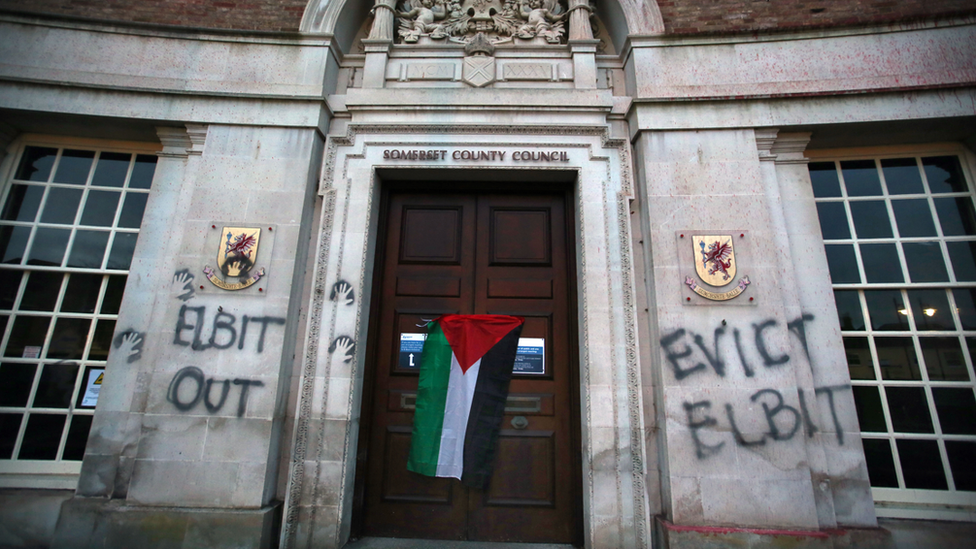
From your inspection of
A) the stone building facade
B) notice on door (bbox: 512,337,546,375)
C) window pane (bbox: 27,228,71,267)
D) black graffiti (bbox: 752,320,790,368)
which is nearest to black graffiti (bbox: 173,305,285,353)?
the stone building facade

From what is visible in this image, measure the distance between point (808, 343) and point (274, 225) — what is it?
250 inches

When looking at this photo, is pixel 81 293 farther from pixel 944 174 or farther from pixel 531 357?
pixel 944 174

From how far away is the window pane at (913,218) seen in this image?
5.11 metres

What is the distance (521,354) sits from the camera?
5156 mm

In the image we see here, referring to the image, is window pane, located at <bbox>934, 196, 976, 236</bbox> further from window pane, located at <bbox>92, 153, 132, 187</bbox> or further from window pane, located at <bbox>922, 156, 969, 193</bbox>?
window pane, located at <bbox>92, 153, 132, 187</bbox>

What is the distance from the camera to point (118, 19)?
5.66m

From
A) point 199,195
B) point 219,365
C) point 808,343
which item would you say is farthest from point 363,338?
point 808,343

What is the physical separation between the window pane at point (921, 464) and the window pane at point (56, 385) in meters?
9.60

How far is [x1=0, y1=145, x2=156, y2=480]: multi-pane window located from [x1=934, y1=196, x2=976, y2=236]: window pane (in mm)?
10233

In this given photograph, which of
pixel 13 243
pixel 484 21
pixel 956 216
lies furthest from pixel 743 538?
pixel 13 243

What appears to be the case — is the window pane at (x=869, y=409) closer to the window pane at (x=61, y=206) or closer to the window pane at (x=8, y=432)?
the window pane at (x=8, y=432)

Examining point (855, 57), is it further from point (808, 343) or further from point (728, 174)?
point (808, 343)

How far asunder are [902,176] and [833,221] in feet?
3.70

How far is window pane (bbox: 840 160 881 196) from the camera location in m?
5.30
